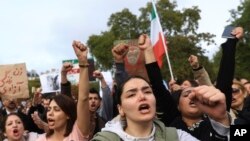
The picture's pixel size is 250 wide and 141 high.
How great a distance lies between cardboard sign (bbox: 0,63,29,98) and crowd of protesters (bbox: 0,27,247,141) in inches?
81.0

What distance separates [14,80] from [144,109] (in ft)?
21.2

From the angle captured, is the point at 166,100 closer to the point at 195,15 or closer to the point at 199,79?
the point at 199,79

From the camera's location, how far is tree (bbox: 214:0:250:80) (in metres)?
39.2

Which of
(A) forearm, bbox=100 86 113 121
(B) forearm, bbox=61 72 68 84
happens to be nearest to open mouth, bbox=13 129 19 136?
(B) forearm, bbox=61 72 68 84

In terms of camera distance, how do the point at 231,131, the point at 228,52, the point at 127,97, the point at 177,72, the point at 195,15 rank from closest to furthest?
the point at 231,131 → the point at 127,97 → the point at 228,52 → the point at 177,72 → the point at 195,15

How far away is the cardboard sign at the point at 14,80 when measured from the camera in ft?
29.6

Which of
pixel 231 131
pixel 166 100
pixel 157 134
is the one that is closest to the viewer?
pixel 231 131

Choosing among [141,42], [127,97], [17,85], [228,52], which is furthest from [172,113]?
[17,85]

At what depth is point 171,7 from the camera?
42875 millimetres

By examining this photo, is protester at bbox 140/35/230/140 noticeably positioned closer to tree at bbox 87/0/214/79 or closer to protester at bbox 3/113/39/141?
protester at bbox 3/113/39/141

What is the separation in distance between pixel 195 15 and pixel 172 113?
124 ft

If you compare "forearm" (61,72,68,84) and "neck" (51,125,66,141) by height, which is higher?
"forearm" (61,72,68,84)

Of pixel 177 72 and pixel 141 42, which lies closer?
pixel 141 42

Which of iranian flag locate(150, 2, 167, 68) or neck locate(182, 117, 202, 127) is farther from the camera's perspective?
iranian flag locate(150, 2, 167, 68)
